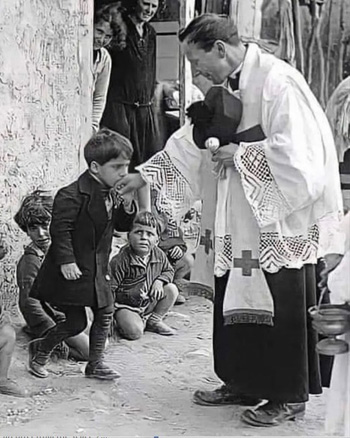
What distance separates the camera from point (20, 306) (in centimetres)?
362

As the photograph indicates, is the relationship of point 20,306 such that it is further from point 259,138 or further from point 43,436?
point 259,138

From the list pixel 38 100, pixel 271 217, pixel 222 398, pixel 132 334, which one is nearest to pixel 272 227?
pixel 271 217

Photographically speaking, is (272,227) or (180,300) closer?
(272,227)

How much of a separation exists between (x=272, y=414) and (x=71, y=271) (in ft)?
2.73

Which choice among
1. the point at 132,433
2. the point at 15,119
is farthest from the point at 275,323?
the point at 15,119

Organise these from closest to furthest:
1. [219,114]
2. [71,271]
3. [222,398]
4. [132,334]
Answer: [219,114], [222,398], [71,271], [132,334]


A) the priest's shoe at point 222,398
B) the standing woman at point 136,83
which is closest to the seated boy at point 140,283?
the standing woman at point 136,83

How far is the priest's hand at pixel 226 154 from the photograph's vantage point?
2865mm

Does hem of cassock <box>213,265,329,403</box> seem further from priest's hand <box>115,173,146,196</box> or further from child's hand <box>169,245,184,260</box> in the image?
child's hand <box>169,245,184,260</box>

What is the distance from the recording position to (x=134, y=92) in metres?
4.65

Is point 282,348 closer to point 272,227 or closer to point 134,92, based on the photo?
point 272,227

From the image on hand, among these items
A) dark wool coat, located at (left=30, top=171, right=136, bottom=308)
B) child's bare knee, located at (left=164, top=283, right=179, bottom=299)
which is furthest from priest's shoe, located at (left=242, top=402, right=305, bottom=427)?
child's bare knee, located at (left=164, top=283, right=179, bottom=299)

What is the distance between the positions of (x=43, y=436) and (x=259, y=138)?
1096mm

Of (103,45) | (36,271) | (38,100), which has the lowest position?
(36,271)
